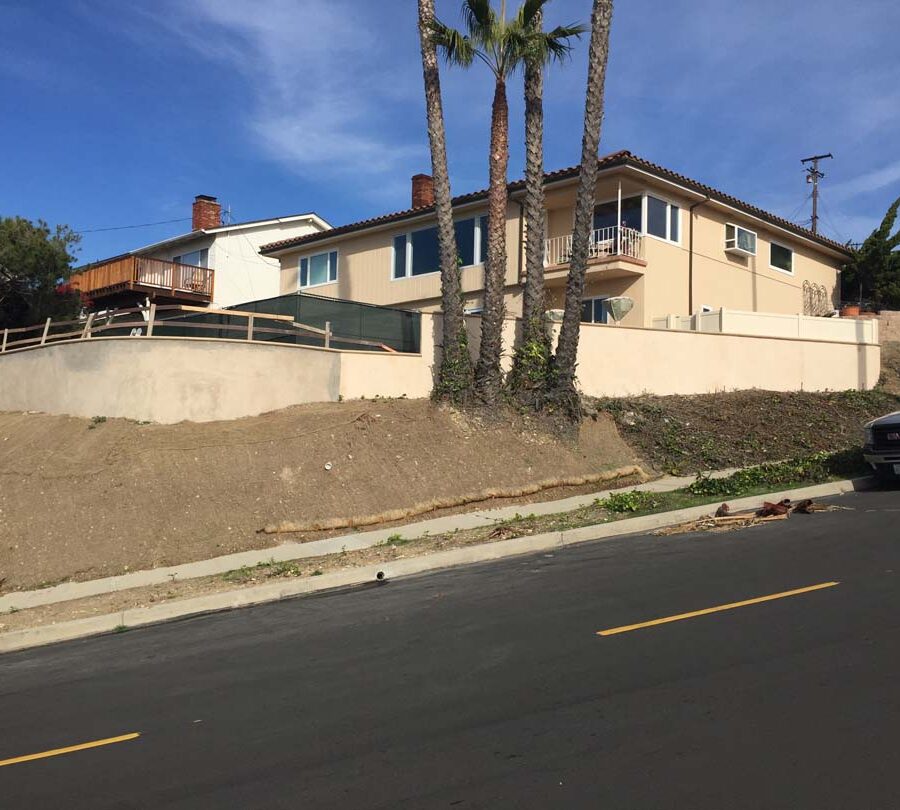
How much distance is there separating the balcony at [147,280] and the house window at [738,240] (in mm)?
19314

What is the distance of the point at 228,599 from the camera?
33.8ft

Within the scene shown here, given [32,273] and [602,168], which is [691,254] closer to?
[602,168]

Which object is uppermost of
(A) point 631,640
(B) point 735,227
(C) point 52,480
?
(B) point 735,227

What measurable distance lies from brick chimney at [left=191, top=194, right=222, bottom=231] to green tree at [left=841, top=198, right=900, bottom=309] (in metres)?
25.6

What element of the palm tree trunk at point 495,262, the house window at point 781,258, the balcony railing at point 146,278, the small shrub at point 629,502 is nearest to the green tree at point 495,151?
the palm tree trunk at point 495,262

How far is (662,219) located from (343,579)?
17649 mm

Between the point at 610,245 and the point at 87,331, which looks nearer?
the point at 87,331

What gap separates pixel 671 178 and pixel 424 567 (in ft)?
54.9

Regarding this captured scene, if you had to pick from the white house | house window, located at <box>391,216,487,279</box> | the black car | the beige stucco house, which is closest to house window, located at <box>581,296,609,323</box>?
the beige stucco house

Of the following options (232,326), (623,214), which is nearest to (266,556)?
(232,326)

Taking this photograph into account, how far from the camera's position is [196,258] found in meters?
35.8

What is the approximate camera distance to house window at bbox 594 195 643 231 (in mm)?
24422

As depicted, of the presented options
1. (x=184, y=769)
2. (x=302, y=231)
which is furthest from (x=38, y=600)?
(x=302, y=231)

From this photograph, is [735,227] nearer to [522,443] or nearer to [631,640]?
[522,443]
